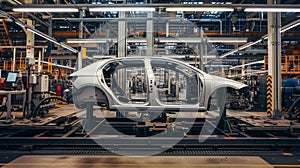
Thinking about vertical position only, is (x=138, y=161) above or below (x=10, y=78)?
below

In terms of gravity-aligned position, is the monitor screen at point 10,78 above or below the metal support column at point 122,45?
below

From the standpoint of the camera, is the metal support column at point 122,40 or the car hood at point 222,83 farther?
the metal support column at point 122,40

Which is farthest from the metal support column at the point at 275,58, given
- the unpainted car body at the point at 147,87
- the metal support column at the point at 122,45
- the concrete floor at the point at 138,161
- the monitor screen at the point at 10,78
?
the monitor screen at the point at 10,78

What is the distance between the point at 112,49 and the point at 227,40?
4897 millimetres

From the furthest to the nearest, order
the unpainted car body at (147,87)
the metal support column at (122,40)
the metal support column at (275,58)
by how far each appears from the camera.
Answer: the metal support column at (122,40) < the metal support column at (275,58) < the unpainted car body at (147,87)

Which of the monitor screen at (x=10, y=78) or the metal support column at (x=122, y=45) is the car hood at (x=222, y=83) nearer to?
the metal support column at (x=122, y=45)

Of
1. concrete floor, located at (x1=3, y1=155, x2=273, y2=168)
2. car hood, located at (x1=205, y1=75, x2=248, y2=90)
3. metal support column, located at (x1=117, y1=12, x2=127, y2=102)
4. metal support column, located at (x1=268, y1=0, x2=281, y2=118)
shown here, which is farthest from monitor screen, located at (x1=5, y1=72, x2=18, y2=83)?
metal support column, located at (x1=268, y1=0, x2=281, y2=118)

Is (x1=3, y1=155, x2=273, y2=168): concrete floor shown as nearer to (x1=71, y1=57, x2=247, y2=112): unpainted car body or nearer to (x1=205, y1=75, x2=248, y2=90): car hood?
(x1=71, y1=57, x2=247, y2=112): unpainted car body

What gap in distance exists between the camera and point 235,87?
416 cm

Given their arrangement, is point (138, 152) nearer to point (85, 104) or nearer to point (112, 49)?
point (85, 104)

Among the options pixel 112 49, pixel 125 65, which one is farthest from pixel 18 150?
pixel 112 49

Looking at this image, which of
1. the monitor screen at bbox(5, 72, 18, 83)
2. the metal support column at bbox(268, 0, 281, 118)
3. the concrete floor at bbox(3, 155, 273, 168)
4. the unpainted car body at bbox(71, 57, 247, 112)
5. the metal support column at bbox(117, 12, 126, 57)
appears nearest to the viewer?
the concrete floor at bbox(3, 155, 273, 168)

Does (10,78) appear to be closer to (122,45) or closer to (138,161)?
(122,45)

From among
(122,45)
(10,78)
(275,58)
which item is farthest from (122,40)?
(275,58)
